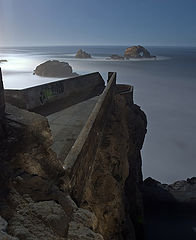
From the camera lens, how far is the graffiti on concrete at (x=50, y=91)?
13.0 metres

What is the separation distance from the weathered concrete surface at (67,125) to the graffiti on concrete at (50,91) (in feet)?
5.12

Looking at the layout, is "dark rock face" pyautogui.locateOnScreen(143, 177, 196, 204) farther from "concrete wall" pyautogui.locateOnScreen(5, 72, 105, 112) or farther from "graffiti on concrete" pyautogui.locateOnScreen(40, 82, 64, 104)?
"graffiti on concrete" pyautogui.locateOnScreen(40, 82, 64, 104)

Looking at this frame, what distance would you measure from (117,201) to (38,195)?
27.7ft

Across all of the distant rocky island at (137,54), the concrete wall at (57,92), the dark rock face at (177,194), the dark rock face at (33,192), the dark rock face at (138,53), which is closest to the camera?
the dark rock face at (33,192)

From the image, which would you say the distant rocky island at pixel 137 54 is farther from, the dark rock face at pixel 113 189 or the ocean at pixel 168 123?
the dark rock face at pixel 113 189

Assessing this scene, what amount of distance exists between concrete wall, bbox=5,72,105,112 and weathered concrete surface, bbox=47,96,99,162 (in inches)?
59.4

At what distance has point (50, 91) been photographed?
1357cm

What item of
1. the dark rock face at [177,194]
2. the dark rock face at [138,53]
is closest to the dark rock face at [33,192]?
the dark rock face at [177,194]

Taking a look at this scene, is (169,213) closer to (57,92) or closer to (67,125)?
(57,92)

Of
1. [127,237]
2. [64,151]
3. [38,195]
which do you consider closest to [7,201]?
[38,195]

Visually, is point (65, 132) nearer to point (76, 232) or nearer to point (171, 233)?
point (76, 232)

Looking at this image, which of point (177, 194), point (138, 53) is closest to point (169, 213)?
point (177, 194)

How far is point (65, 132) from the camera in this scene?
337 inches

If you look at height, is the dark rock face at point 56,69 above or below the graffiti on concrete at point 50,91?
below
